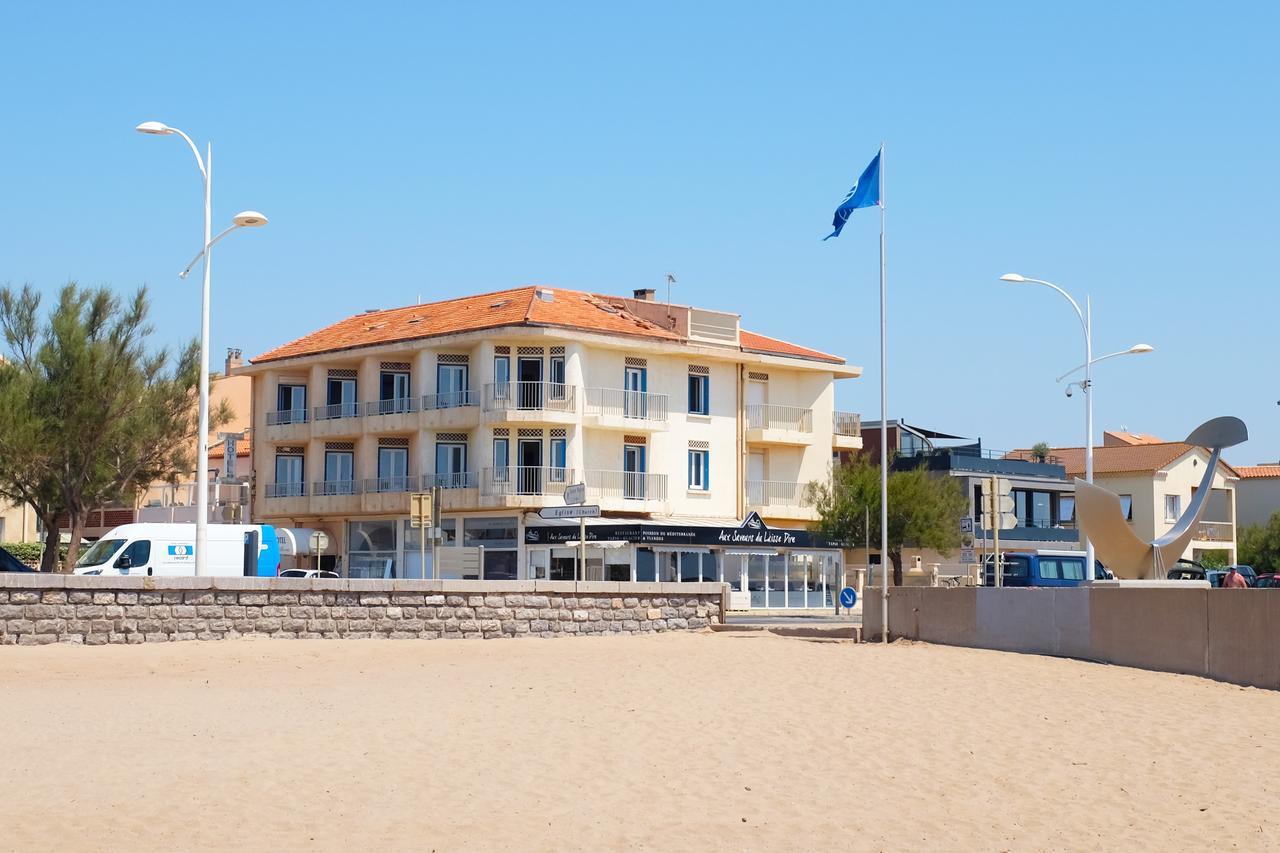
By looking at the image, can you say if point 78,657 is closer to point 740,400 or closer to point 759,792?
point 759,792

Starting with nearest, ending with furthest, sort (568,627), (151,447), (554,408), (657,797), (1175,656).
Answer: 1. (657,797)
2. (1175,656)
3. (568,627)
4. (151,447)
5. (554,408)

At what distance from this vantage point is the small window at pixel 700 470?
181 ft

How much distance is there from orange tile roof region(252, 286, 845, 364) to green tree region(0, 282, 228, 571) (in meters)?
15.0

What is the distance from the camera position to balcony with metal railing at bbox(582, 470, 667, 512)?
52.6m

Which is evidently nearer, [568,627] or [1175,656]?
[1175,656]

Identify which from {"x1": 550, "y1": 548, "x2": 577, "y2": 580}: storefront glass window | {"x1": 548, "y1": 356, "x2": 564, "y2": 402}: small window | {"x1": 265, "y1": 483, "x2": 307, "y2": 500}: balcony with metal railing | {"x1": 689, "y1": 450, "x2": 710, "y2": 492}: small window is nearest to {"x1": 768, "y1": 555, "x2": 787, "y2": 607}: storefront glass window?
{"x1": 689, "y1": 450, "x2": 710, "y2": 492}: small window

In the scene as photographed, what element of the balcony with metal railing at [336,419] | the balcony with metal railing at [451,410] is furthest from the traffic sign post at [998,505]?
the balcony with metal railing at [336,419]

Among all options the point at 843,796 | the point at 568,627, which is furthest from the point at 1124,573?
the point at 843,796

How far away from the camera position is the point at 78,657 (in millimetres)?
22125

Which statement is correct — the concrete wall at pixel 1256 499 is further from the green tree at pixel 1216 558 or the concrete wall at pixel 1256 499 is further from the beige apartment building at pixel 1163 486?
the green tree at pixel 1216 558

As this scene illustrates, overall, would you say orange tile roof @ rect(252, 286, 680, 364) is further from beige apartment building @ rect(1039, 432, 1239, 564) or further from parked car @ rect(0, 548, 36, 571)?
beige apartment building @ rect(1039, 432, 1239, 564)

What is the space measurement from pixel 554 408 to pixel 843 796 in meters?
40.3

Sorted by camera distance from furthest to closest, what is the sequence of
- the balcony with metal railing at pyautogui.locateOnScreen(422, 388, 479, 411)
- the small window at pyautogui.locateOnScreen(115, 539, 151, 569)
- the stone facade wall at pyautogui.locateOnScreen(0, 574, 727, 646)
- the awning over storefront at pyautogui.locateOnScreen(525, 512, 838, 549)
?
the balcony with metal railing at pyautogui.locateOnScreen(422, 388, 479, 411)
the awning over storefront at pyautogui.locateOnScreen(525, 512, 838, 549)
the small window at pyautogui.locateOnScreen(115, 539, 151, 569)
the stone facade wall at pyautogui.locateOnScreen(0, 574, 727, 646)

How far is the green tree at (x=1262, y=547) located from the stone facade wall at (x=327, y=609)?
54838mm
